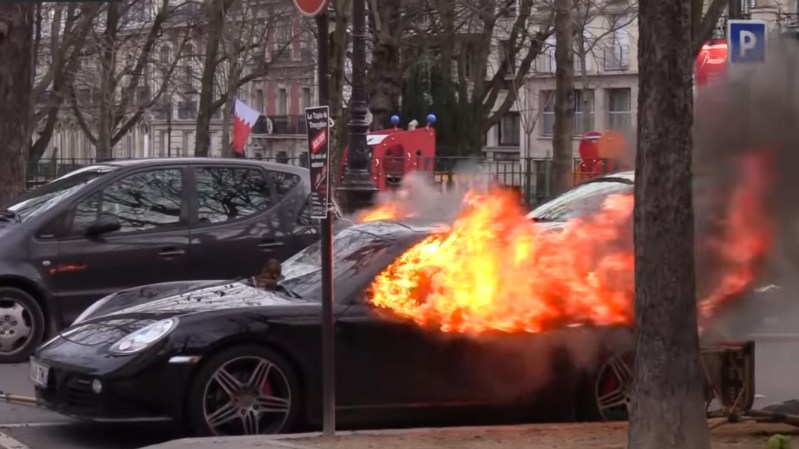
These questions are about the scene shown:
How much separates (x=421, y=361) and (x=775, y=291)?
Result: 7.63 feet

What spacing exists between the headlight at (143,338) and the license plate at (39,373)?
55cm

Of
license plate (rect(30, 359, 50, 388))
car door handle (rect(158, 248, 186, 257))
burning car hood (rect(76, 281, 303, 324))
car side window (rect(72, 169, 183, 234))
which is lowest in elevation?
license plate (rect(30, 359, 50, 388))

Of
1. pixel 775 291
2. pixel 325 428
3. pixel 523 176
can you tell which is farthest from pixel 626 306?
pixel 523 176

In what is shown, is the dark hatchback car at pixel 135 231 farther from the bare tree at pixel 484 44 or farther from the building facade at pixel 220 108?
the building facade at pixel 220 108

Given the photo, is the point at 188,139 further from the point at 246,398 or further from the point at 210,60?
the point at 246,398

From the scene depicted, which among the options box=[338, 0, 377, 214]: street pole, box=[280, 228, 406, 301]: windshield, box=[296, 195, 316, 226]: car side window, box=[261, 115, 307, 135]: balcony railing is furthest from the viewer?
box=[261, 115, 307, 135]: balcony railing

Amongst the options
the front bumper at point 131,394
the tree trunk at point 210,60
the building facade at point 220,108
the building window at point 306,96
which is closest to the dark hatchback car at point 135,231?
the front bumper at point 131,394

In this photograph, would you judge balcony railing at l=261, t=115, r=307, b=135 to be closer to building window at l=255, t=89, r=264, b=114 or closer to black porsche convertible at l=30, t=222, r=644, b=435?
building window at l=255, t=89, r=264, b=114

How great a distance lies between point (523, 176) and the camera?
74.0ft

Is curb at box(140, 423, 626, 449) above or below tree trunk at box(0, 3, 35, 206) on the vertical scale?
below

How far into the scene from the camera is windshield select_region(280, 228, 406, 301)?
8.48 metres

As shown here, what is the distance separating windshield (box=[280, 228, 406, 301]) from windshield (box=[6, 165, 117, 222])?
121 inches

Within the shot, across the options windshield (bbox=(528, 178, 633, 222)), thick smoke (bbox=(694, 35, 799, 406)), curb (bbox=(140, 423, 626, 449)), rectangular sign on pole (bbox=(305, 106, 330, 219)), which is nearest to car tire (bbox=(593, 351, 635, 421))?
curb (bbox=(140, 423, 626, 449))

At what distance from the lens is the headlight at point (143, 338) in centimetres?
784
